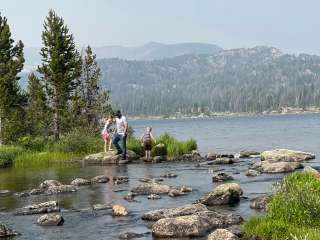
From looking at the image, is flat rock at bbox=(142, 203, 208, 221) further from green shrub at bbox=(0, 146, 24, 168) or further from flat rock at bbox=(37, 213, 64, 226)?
green shrub at bbox=(0, 146, 24, 168)

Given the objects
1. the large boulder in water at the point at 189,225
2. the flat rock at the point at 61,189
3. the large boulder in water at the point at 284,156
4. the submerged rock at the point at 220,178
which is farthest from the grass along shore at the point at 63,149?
the large boulder in water at the point at 189,225

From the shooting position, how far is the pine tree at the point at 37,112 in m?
53.2

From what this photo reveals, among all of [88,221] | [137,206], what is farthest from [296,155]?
[88,221]

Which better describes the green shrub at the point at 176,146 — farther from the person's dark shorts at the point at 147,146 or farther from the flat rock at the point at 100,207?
the flat rock at the point at 100,207

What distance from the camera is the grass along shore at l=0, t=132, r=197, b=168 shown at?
45.5 metres

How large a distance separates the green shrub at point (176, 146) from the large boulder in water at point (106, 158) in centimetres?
322

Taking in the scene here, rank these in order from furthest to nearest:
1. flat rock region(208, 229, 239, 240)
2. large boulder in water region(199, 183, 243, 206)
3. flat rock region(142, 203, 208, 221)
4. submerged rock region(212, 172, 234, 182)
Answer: submerged rock region(212, 172, 234, 182) → large boulder in water region(199, 183, 243, 206) → flat rock region(142, 203, 208, 221) → flat rock region(208, 229, 239, 240)

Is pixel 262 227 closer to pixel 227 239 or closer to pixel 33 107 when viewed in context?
pixel 227 239

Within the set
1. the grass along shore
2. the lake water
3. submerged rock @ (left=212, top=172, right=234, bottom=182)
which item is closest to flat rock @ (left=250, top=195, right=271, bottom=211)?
the lake water

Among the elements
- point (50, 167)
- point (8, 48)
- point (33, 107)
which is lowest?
point (50, 167)

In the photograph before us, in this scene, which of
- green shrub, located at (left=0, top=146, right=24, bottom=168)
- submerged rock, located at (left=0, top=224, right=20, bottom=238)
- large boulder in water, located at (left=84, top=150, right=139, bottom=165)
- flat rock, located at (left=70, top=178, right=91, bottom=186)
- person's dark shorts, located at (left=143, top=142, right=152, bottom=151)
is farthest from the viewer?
green shrub, located at (left=0, top=146, right=24, bottom=168)

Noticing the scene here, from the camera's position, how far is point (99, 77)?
56.9 m

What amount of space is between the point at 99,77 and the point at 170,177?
26673 millimetres

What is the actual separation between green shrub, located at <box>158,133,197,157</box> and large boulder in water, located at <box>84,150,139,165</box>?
3.22 metres
